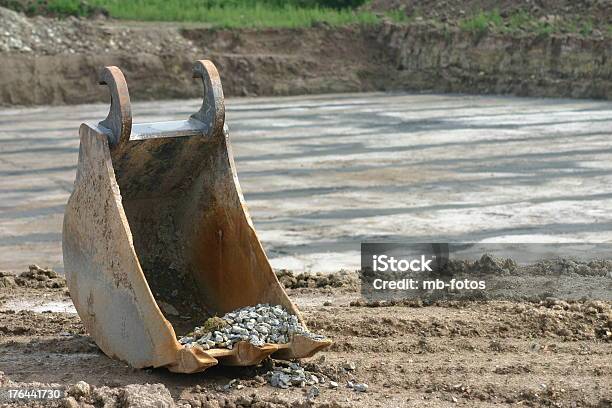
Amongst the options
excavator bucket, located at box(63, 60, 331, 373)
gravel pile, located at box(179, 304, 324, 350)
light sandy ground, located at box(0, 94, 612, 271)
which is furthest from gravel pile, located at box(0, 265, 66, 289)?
gravel pile, located at box(179, 304, 324, 350)

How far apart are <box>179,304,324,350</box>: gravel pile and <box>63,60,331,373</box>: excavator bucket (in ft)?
0.19

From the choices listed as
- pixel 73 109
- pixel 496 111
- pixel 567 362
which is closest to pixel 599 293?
pixel 567 362

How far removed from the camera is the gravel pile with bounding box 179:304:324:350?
479cm

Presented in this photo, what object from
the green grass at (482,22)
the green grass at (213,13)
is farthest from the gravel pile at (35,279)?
the green grass at (213,13)

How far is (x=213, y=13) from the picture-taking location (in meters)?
26.6

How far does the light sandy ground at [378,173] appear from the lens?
883 cm

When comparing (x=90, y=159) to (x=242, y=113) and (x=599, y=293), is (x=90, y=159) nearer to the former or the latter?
(x=599, y=293)

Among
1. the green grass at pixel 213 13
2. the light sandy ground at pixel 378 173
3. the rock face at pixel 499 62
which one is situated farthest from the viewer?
the green grass at pixel 213 13

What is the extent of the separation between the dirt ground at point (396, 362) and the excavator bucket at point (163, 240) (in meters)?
0.17

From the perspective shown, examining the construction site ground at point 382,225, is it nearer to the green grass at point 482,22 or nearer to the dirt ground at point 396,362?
the dirt ground at point 396,362

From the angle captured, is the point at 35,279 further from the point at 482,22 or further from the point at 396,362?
the point at 482,22

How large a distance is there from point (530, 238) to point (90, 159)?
4.38 m

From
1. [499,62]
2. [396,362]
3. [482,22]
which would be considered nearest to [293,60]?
[482,22]

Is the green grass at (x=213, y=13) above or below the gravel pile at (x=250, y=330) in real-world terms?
above
